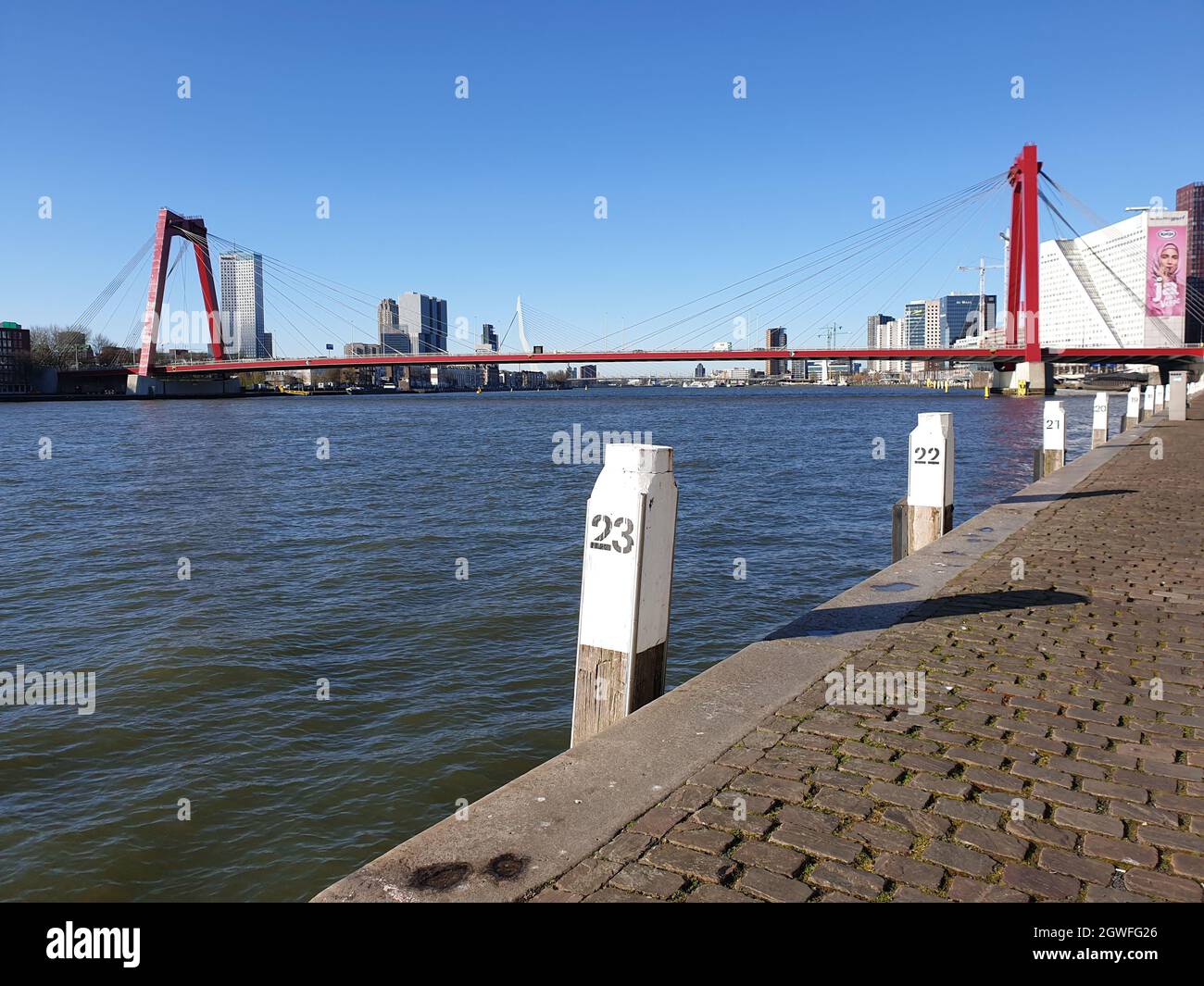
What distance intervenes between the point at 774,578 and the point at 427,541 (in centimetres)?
502

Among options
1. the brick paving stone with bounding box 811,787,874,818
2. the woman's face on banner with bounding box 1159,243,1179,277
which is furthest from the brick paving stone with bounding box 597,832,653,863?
the woman's face on banner with bounding box 1159,243,1179,277

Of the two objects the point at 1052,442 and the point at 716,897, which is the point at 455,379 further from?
the point at 716,897

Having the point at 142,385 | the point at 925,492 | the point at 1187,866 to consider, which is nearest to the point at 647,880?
the point at 1187,866

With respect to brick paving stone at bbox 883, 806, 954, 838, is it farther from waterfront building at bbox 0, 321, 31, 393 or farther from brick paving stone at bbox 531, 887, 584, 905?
waterfront building at bbox 0, 321, 31, 393

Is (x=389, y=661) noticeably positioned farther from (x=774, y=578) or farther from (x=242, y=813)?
(x=774, y=578)

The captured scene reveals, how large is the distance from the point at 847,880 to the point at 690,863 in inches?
16.9

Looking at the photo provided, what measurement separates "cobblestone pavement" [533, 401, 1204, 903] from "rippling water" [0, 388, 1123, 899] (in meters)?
2.07

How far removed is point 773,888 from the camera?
94.0 inches

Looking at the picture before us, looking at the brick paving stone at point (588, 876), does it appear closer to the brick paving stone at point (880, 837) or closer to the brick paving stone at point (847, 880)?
the brick paving stone at point (847, 880)

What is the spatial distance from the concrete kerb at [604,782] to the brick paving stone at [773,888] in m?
0.44

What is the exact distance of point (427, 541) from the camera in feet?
40.2

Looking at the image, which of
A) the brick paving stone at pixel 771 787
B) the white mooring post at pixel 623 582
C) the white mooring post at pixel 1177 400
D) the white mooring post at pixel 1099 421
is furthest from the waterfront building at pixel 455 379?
the brick paving stone at pixel 771 787
